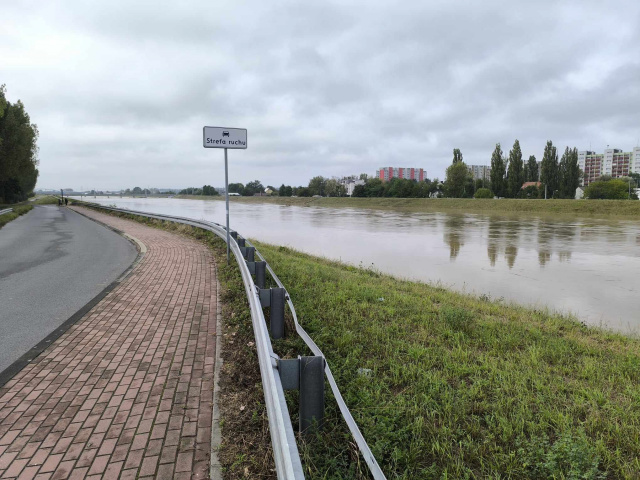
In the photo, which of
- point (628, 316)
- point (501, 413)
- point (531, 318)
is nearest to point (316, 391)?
point (501, 413)

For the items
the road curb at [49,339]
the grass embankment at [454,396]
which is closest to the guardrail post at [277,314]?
the grass embankment at [454,396]

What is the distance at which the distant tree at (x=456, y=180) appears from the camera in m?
79.6

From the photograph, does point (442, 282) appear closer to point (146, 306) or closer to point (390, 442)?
point (146, 306)

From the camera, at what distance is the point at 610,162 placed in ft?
609

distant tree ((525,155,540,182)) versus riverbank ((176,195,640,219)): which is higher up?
distant tree ((525,155,540,182))

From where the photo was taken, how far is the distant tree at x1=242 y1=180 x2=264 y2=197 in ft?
555

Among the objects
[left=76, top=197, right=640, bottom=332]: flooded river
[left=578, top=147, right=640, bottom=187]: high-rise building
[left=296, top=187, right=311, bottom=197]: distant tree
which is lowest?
[left=76, top=197, right=640, bottom=332]: flooded river

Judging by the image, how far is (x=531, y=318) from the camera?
6.71 meters

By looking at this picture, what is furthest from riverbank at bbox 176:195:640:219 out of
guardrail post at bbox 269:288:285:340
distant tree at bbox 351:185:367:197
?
guardrail post at bbox 269:288:285:340

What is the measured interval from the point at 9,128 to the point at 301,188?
3622 inches

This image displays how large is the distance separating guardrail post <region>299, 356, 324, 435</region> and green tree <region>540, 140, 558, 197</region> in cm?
8323

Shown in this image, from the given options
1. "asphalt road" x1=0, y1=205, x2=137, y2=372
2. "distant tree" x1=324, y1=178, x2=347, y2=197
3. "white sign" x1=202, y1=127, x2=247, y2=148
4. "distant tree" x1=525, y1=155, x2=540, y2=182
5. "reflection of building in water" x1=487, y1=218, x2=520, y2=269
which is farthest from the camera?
"distant tree" x1=324, y1=178, x2=347, y2=197

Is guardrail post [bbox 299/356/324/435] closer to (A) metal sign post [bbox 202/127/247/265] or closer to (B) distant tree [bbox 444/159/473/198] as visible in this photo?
(A) metal sign post [bbox 202/127/247/265]

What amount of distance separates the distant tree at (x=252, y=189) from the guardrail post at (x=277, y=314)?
541 ft
